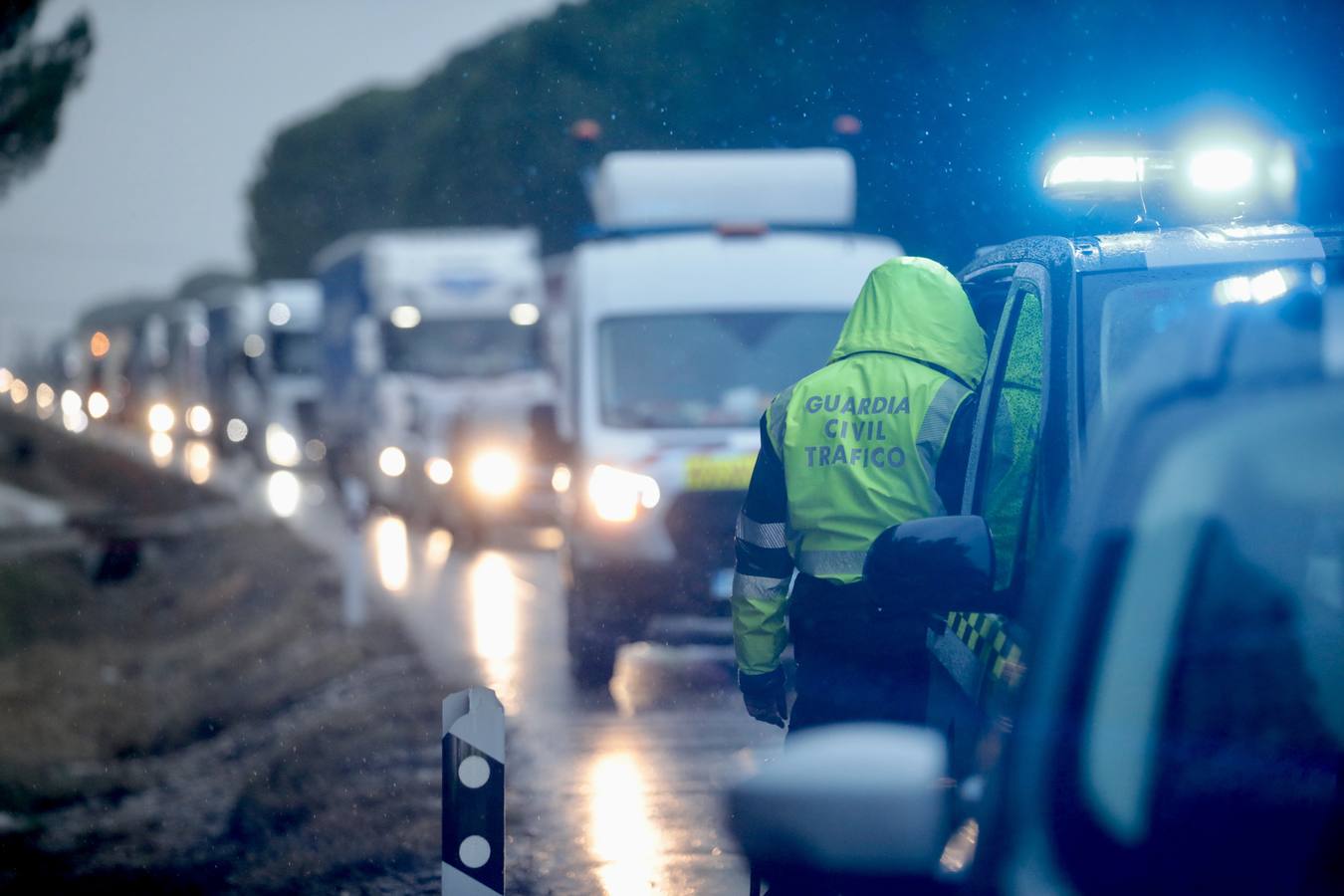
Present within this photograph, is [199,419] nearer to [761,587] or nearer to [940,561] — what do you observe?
[761,587]

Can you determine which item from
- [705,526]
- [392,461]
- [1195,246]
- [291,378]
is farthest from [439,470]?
[1195,246]

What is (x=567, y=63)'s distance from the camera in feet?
165

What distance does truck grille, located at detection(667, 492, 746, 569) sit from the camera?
1036 centimetres

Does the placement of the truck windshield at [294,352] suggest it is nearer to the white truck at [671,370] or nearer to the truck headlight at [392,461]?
the truck headlight at [392,461]

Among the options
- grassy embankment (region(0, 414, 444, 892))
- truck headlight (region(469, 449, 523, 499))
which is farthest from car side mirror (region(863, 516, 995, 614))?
truck headlight (region(469, 449, 523, 499))

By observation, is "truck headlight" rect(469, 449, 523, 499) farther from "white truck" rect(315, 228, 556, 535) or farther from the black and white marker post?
the black and white marker post

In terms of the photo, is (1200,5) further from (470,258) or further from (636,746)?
(636,746)

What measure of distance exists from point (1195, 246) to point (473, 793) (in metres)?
2.12

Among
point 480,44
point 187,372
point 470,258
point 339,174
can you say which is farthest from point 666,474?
point 339,174

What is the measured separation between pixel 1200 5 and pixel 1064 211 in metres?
17.8

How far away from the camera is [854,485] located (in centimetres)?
441

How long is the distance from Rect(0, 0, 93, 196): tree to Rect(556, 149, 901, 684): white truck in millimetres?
24031

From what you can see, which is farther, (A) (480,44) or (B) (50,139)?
(A) (480,44)

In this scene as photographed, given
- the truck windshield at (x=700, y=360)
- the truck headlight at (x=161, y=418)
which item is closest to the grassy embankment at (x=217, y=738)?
the truck windshield at (x=700, y=360)
